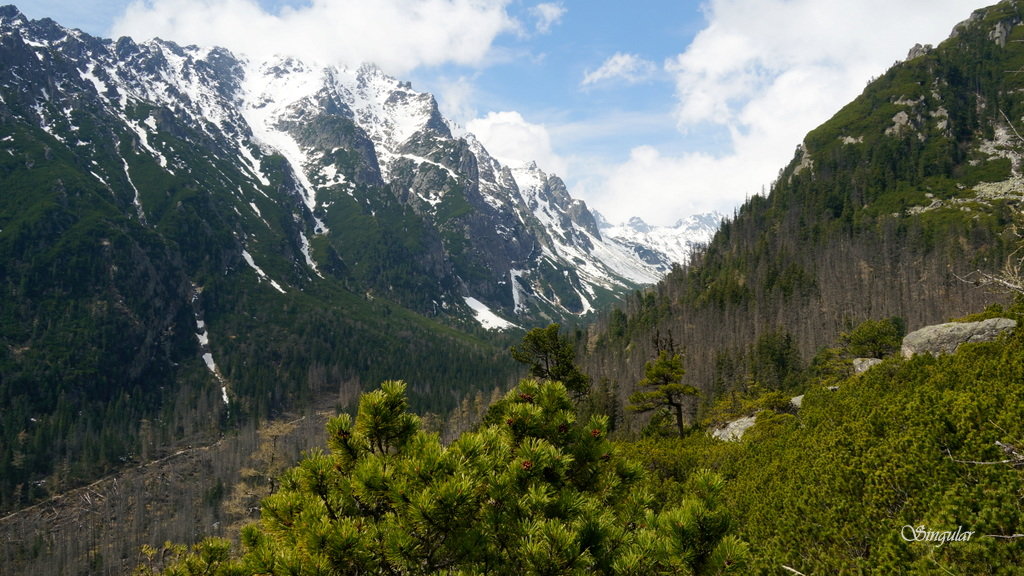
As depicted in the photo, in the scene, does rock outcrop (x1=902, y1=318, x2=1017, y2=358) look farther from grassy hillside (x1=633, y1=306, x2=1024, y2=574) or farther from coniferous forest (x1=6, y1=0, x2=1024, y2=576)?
grassy hillside (x1=633, y1=306, x2=1024, y2=574)

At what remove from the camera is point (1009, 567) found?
7266 mm

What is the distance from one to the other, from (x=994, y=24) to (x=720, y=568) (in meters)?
272

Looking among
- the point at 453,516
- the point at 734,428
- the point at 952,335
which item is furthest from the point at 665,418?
the point at 453,516

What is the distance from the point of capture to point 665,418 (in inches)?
1754

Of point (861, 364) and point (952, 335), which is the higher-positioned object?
point (952, 335)

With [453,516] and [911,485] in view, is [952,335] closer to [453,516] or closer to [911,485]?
[911,485]

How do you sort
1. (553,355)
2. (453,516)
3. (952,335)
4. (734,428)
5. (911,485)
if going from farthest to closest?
(734,428) → (952,335) → (553,355) → (911,485) → (453,516)

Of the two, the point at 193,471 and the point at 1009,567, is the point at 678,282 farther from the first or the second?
the point at 1009,567

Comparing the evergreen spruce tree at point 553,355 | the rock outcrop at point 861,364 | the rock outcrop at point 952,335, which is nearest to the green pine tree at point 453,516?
the evergreen spruce tree at point 553,355

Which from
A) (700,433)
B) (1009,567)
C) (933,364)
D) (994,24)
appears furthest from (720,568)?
(994,24)

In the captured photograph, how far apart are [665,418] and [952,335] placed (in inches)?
828

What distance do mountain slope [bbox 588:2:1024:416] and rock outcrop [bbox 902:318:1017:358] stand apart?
3726cm
